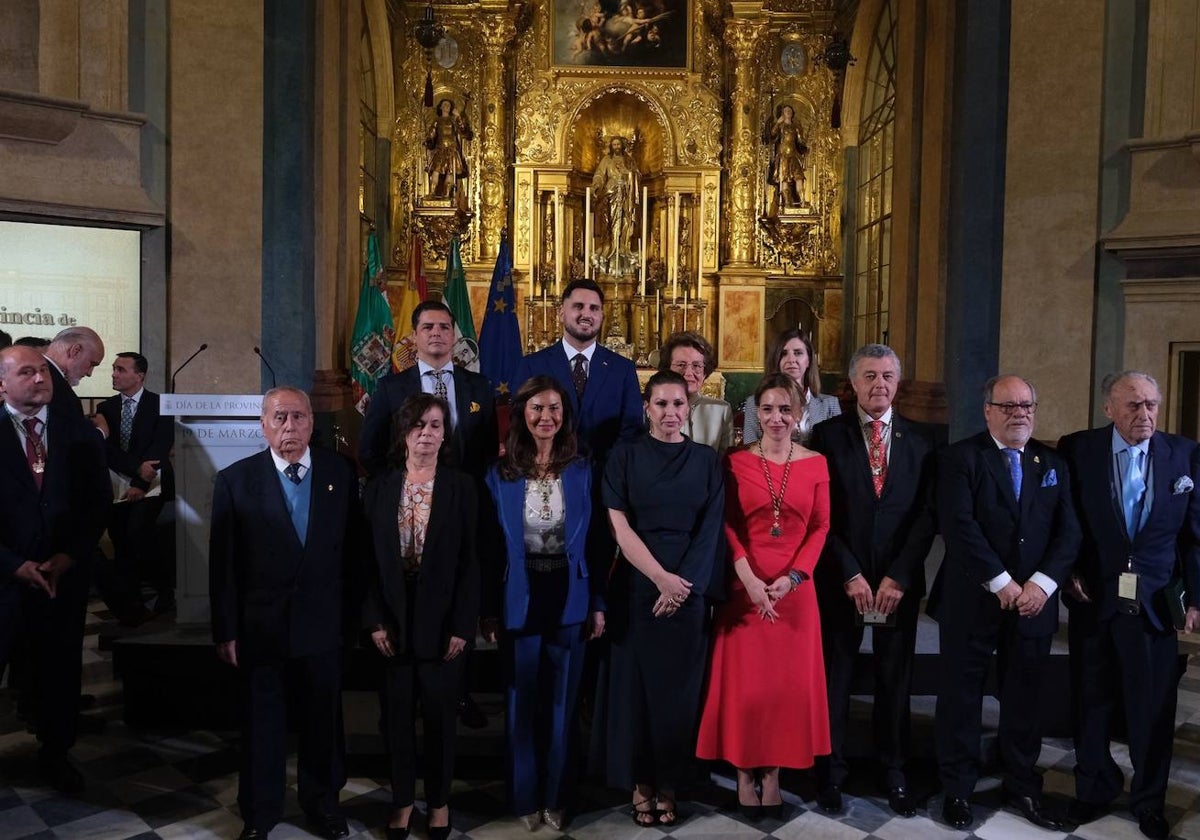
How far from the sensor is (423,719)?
10.5 feet

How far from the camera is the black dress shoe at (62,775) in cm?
357

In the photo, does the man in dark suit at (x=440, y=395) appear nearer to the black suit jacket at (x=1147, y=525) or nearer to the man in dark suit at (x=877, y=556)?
the man in dark suit at (x=877, y=556)

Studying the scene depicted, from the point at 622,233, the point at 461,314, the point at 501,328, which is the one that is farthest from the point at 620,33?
the point at 501,328

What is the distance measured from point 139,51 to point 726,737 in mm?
6642

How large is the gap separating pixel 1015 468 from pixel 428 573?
2.11 meters

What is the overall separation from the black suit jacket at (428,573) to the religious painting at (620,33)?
434 inches

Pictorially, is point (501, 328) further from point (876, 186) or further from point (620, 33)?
point (620, 33)

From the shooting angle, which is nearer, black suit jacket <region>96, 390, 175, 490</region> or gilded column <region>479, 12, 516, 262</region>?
black suit jacket <region>96, 390, 175, 490</region>

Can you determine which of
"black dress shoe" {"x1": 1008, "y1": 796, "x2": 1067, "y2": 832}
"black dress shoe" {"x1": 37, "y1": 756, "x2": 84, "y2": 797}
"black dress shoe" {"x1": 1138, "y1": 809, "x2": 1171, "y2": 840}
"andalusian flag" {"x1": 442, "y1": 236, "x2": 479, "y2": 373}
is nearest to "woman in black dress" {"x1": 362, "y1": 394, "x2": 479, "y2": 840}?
"black dress shoe" {"x1": 37, "y1": 756, "x2": 84, "y2": 797}

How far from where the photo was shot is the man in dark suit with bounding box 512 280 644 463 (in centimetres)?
369

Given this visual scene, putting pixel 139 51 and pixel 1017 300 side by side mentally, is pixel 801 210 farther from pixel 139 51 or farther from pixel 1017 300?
pixel 139 51

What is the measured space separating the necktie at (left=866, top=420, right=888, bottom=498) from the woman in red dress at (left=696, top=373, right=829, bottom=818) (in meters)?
0.24

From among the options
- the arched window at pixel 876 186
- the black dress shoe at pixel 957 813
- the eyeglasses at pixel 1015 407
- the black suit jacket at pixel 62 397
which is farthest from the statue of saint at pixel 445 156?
the black dress shoe at pixel 957 813

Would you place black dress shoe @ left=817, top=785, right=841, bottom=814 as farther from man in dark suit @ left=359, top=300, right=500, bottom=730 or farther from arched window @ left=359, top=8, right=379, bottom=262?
arched window @ left=359, top=8, right=379, bottom=262
